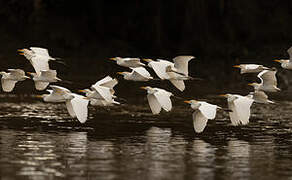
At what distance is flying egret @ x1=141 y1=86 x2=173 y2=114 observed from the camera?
1791 centimetres

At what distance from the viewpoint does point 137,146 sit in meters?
16.6

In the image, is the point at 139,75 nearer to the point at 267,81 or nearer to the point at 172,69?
the point at 172,69

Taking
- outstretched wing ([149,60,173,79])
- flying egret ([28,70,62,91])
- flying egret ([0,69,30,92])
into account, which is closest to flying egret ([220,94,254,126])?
outstretched wing ([149,60,173,79])

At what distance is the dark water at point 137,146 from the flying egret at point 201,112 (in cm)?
39

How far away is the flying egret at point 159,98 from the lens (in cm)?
1791

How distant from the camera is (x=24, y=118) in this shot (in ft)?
67.4

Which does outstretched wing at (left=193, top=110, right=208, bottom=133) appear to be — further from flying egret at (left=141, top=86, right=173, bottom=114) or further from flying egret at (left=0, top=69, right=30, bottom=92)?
flying egret at (left=0, top=69, right=30, bottom=92)

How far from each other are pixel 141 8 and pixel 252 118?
1686cm

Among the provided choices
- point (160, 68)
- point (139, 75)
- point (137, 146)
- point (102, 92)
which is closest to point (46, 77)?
point (102, 92)

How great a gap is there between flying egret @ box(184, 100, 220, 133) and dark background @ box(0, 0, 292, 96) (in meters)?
16.7

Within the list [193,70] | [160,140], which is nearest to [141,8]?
[193,70]

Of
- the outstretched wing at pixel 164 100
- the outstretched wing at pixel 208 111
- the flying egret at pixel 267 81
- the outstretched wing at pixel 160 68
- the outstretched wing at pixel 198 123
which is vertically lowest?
the outstretched wing at pixel 198 123

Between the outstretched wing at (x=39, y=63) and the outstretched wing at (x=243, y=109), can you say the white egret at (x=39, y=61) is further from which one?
the outstretched wing at (x=243, y=109)

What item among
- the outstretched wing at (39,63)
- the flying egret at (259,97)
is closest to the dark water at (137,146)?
the flying egret at (259,97)
